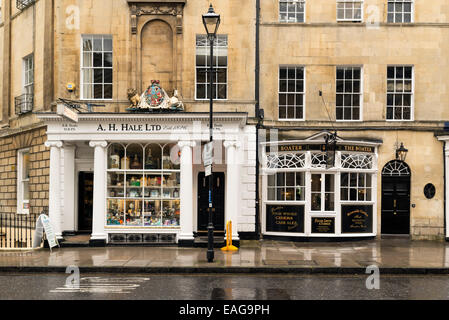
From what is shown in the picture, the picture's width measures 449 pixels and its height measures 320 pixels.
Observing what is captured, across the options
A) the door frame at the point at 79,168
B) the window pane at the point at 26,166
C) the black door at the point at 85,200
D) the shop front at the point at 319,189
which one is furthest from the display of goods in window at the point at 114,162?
the shop front at the point at 319,189

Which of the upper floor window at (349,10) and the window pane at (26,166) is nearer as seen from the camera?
the upper floor window at (349,10)

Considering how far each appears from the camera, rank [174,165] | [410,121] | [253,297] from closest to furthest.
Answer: [253,297]
[174,165]
[410,121]

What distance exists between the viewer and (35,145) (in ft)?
59.5

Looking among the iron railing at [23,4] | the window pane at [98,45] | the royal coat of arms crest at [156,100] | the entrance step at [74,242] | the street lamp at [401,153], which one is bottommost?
the entrance step at [74,242]

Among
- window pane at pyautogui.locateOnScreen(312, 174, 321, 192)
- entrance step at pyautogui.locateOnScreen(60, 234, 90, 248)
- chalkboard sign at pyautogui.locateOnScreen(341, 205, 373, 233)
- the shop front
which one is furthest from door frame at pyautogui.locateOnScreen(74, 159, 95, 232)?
chalkboard sign at pyautogui.locateOnScreen(341, 205, 373, 233)

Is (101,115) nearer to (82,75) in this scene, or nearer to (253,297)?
(82,75)

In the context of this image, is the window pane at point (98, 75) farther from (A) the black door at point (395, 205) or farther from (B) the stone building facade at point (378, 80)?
(A) the black door at point (395, 205)

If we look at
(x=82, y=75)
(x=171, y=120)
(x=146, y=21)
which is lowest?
(x=171, y=120)

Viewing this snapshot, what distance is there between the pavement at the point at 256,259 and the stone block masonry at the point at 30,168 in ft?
11.4

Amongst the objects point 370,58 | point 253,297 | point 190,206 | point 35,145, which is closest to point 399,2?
point 370,58

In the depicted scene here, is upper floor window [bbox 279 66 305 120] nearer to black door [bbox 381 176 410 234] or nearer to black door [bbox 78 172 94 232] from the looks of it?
black door [bbox 381 176 410 234]

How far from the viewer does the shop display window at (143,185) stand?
16.3 meters

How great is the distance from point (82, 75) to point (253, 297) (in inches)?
464
